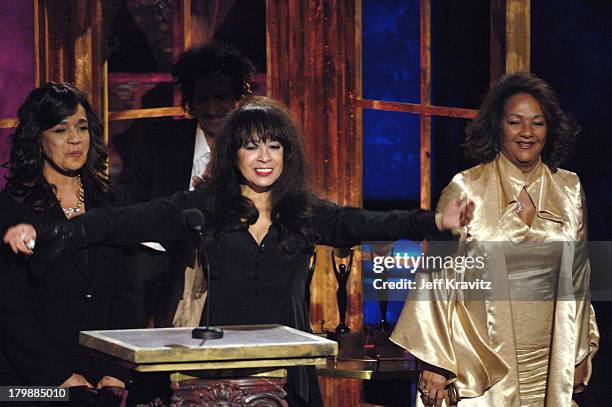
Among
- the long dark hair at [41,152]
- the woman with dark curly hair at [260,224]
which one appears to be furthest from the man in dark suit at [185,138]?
the woman with dark curly hair at [260,224]

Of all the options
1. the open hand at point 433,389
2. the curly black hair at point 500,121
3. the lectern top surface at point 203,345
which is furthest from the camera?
the curly black hair at point 500,121

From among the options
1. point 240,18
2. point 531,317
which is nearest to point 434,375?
point 531,317

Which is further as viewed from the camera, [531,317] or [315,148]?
[315,148]

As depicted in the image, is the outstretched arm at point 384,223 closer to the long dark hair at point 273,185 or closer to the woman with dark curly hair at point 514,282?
the long dark hair at point 273,185

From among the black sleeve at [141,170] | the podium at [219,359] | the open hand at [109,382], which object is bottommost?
the open hand at [109,382]

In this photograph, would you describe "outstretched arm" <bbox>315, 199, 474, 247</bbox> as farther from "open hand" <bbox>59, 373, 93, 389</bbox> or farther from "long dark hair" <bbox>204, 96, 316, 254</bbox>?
"open hand" <bbox>59, 373, 93, 389</bbox>

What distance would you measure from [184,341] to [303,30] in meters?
2.63

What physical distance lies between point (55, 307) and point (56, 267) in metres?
0.13

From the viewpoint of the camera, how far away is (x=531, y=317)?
15.3 ft

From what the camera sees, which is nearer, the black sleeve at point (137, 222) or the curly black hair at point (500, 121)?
the black sleeve at point (137, 222)

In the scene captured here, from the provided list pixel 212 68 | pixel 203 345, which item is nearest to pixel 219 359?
pixel 203 345

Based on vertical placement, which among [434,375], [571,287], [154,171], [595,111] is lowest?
[434,375]

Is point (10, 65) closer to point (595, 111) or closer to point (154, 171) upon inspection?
point (154, 171)

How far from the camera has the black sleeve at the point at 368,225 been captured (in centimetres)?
385
